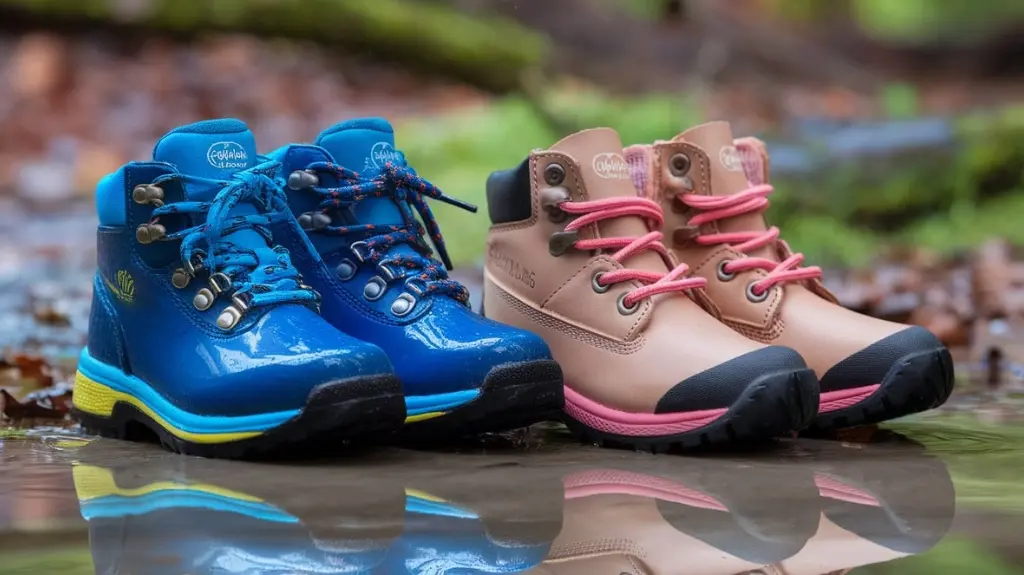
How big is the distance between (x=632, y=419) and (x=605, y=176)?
391 mm

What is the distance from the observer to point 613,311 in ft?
5.87

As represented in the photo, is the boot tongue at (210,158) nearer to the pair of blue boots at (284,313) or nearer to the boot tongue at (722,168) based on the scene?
the pair of blue boots at (284,313)

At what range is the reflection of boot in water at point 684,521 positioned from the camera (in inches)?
44.6

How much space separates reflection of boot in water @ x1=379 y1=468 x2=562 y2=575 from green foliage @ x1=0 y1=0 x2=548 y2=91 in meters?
7.03

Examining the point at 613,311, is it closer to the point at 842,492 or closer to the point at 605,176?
the point at 605,176

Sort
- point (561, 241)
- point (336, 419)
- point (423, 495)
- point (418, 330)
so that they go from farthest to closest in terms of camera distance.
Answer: point (561, 241)
point (418, 330)
point (336, 419)
point (423, 495)

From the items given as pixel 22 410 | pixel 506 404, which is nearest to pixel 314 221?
pixel 506 404

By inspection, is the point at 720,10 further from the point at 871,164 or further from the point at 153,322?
the point at 153,322

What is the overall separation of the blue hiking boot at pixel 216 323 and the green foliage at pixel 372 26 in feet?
21.7

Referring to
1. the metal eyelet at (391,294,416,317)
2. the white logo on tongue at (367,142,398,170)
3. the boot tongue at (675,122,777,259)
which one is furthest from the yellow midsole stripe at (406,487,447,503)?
the boot tongue at (675,122,777,259)

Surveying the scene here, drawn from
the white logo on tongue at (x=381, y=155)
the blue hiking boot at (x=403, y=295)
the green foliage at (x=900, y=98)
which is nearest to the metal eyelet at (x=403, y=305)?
the blue hiking boot at (x=403, y=295)

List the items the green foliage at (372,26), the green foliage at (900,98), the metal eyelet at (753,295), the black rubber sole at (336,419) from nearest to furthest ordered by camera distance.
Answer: the black rubber sole at (336,419)
the metal eyelet at (753,295)
the green foliage at (372,26)
the green foliage at (900,98)

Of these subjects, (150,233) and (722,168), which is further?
(722,168)

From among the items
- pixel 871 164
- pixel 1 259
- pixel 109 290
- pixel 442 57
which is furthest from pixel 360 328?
pixel 442 57
